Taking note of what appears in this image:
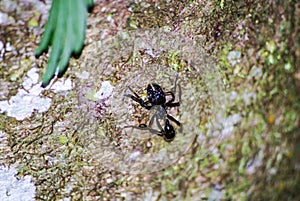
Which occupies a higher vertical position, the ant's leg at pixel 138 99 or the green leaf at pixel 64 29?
the green leaf at pixel 64 29

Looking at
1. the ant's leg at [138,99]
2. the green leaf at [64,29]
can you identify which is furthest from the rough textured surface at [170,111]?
the green leaf at [64,29]

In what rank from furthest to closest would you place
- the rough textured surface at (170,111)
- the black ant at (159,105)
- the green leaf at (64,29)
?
the black ant at (159,105), the rough textured surface at (170,111), the green leaf at (64,29)

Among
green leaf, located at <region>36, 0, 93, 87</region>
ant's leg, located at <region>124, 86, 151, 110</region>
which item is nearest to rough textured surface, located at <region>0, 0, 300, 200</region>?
ant's leg, located at <region>124, 86, 151, 110</region>

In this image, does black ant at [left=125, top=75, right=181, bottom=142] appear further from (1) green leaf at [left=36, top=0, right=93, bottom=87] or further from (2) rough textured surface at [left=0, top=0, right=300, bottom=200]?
(1) green leaf at [left=36, top=0, right=93, bottom=87]

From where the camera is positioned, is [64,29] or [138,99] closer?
[64,29]

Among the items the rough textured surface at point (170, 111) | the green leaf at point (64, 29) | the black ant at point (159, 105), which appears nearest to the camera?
the green leaf at point (64, 29)

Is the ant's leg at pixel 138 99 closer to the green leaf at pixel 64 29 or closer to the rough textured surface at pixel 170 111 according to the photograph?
the rough textured surface at pixel 170 111

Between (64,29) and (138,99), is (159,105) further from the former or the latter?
(64,29)

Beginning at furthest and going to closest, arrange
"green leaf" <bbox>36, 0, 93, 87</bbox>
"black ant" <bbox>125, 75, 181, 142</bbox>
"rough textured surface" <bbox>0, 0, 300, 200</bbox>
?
"black ant" <bbox>125, 75, 181, 142</bbox> → "rough textured surface" <bbox>0, 0, 300, 200</bbox> → "green leaf" <bbox>36, 0, 93, 87</bbox>

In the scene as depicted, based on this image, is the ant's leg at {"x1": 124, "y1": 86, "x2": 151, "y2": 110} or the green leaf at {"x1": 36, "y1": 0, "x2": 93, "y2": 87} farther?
the ant's leg at {"x1": 124, "y1": 86, "x2": 151, "y2": 110}

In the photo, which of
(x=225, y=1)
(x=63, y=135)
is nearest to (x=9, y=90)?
(x=63, y=135)

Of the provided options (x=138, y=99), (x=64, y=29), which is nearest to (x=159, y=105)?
(x=138, y=99)

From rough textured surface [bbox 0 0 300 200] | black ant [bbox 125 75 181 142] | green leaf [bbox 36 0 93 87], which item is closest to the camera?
green leaf [bbox 36 0 93 87]
